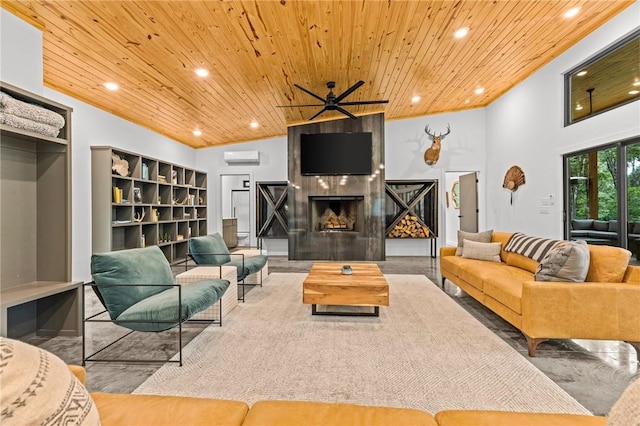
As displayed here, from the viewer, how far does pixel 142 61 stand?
138 inches

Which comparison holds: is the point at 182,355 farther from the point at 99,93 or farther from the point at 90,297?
the point at 99,93

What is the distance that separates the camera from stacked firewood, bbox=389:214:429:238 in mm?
7012

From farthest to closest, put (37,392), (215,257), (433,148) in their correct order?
(433,148), (215,257), (37,392)

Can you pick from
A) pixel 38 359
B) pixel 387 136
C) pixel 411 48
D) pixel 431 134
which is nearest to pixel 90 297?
pixel 38 359

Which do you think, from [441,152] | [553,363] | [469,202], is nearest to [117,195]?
[553,363]

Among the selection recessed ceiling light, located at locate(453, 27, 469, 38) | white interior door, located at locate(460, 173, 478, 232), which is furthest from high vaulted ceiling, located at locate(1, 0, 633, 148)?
white interior door, located at locate(460, 173, 478, 232)

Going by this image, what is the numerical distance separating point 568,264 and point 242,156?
6.70 metres

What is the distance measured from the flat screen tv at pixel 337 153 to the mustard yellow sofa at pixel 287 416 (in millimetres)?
5660

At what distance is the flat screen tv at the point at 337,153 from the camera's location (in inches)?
256

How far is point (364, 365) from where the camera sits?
2.19 m

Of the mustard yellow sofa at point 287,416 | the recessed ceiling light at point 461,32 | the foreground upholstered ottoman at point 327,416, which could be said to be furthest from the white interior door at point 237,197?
the foreground upholstered ottoman at point 327,416

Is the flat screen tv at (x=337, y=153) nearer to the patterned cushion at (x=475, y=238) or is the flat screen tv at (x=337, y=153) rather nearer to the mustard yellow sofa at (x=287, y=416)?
the patterned cushion at (x=475, y=238)

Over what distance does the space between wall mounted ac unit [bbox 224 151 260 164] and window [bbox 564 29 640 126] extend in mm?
6070

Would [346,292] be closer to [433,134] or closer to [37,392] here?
[37,392]
